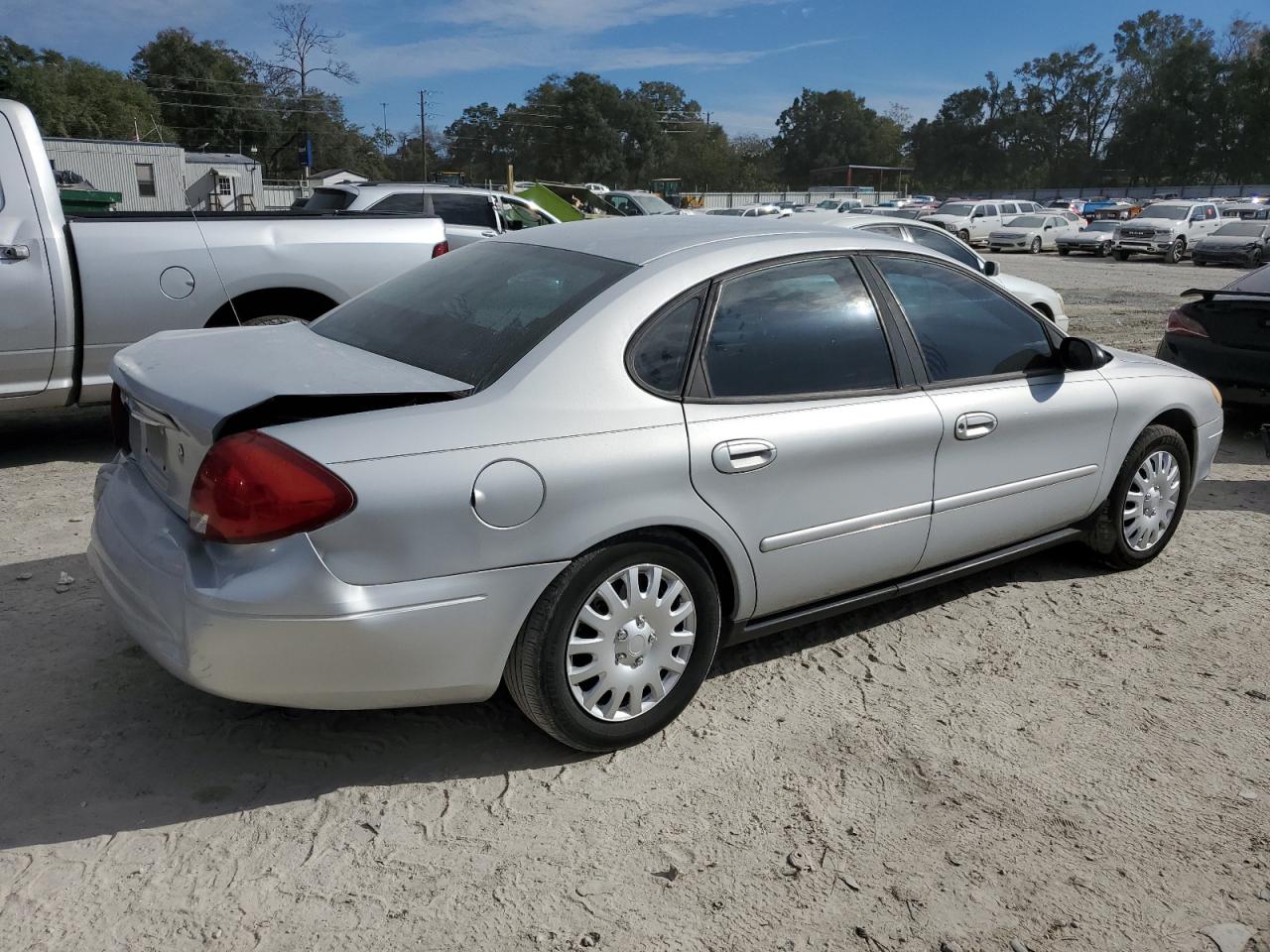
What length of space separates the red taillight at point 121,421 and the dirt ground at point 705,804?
80 cm

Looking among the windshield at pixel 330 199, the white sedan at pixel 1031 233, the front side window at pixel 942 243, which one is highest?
the windshield at pixel 330 199

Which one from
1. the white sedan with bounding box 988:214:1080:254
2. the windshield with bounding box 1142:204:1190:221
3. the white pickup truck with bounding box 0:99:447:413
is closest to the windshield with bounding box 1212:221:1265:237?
the windshield with bounding box 1142:204:1190:221

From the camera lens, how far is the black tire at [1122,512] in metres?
4.61

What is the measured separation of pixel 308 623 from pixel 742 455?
54.1 inches

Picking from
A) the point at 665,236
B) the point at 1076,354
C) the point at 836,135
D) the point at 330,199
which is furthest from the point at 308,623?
the point at 836,135

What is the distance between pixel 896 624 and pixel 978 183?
129 meters

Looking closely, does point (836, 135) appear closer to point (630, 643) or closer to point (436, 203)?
point (436, 203)

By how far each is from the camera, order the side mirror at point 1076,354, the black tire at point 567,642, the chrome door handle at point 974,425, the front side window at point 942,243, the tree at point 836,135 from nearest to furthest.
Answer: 1. the black tire at point 567,642
2. the chrome door handle at point 974,425
3. the side mirror at point 1076,354
4. the front side window at point 942,243
5. the tree at point 836,135

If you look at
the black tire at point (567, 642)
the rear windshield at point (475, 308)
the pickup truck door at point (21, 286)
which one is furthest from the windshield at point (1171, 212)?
the black tire at point (567, 642)

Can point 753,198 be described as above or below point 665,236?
below

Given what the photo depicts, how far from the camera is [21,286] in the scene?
589 cm

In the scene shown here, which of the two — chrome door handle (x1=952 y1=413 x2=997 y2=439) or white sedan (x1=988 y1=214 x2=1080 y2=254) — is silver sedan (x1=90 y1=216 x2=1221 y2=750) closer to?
chrome door handle (x1=952 y1=413 x2=997 y2=439)

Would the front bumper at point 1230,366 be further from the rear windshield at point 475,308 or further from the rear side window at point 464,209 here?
the rear side window at point 464,209

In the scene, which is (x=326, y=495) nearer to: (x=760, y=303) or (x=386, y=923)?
(x=386, y=923)
